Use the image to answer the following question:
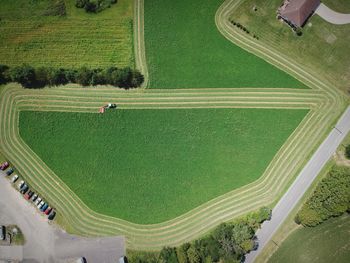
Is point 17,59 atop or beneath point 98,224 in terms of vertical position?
atop

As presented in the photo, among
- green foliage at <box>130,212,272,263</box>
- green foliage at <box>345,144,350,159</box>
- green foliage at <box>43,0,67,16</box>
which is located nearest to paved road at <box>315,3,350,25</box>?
green foliage at <box>345,144,350,159</box>

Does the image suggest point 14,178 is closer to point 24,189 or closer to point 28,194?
point 24,189

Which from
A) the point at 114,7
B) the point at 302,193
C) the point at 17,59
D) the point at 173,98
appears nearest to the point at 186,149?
the point at 173,98

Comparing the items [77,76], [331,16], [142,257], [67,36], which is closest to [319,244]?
[142,257]

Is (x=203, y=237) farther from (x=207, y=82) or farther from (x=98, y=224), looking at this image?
(x=207, y=82)

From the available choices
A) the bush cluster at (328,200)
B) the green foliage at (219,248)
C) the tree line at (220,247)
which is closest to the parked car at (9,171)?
the tree line at (220,247)
